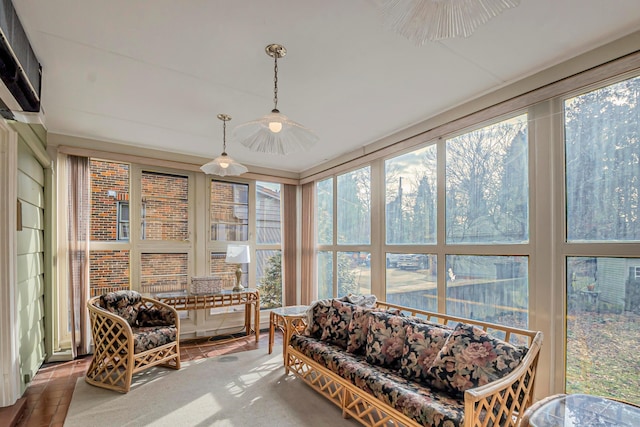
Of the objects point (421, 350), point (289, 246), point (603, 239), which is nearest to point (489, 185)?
point (603, 239)

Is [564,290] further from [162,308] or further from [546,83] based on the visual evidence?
[162,308]

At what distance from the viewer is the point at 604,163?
7.48ft

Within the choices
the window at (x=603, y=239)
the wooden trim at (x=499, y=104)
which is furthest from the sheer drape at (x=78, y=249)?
the window at (x=603, y=239)

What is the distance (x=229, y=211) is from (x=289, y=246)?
1.11 meters

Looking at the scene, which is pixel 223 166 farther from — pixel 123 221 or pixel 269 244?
pixel 269 244

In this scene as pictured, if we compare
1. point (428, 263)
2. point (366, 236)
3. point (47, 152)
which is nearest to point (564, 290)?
point (428, 263)

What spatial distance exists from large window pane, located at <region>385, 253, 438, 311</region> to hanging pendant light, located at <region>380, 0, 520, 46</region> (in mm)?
2452

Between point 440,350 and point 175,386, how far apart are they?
2370 mm

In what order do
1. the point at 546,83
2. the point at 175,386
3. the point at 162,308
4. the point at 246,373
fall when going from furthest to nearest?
the point at 162,308
the point at 246,373
the point at 175,386
the point at 546,83

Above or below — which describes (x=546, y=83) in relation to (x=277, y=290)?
above

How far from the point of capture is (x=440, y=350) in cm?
231

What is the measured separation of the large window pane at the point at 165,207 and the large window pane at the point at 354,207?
85.2 inches

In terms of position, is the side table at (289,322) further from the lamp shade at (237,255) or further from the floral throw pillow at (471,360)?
the floral throw pillow at (471,360)

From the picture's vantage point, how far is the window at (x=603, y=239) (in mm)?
2139
